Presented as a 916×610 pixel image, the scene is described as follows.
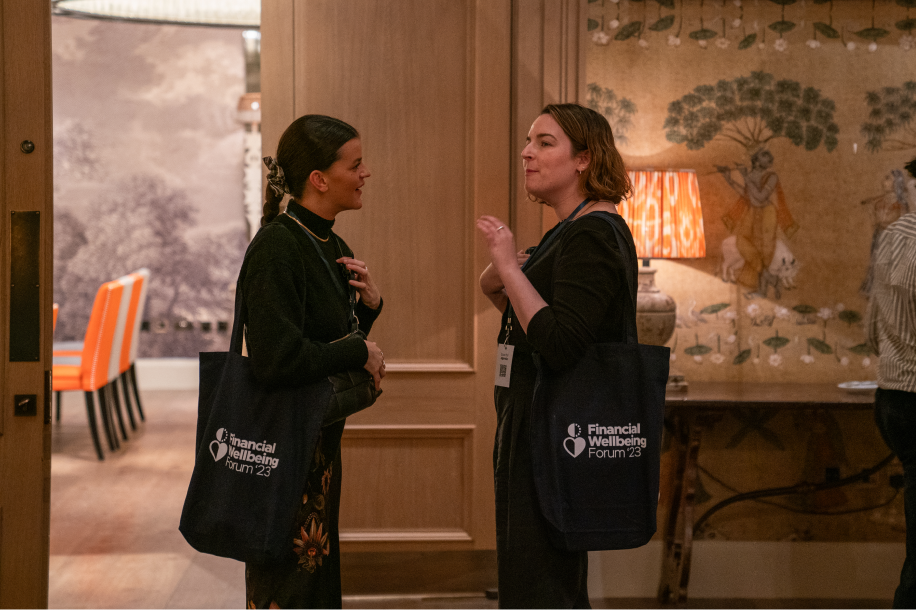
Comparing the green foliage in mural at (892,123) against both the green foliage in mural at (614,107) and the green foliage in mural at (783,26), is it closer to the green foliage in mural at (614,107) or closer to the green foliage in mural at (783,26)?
the green foliage in mural at (783,26)

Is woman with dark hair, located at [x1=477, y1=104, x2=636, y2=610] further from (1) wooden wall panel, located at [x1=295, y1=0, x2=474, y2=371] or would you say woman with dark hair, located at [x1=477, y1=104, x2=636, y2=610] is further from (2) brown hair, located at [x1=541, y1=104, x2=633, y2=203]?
(1) wooden wall panel, located at [x1=295, y1=0, x2=474, y2=371]

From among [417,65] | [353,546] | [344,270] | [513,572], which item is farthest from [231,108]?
[513,572]

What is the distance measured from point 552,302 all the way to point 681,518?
155cm

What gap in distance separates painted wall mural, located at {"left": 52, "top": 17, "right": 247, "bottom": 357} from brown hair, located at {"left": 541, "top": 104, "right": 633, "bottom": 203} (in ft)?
19.1

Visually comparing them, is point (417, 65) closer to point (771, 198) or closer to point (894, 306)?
point (771, 198)

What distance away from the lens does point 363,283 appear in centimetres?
172

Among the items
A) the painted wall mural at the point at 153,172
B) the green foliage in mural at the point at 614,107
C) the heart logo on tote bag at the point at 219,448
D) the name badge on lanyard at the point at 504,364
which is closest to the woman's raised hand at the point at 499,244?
the name badge on lanyard at the point at 504,364

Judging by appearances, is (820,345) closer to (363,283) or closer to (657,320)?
(657,320)

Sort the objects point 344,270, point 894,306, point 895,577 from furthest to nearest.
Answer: point 895,577
point 894,306
point 344,270

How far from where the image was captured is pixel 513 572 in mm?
1521

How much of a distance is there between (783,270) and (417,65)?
152 cm

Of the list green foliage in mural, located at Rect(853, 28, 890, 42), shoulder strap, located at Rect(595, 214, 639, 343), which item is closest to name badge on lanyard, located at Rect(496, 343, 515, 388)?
shoulder strap, located at Rect(595, 214, 639, 343)

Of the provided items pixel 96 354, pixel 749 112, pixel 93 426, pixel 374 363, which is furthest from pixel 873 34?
pixel 93 426

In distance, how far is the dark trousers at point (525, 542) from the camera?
4.96 ft
